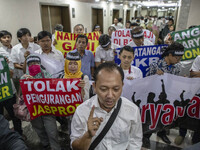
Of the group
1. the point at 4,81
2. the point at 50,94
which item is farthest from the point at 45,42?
the point at 50,94

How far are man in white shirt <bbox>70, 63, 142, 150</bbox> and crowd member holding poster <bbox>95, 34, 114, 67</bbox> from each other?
2109 millimetres

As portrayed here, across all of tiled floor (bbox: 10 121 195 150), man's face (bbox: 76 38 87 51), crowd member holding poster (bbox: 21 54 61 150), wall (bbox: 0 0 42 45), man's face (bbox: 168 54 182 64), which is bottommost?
tiled floor (bbox: 10 121 195 150)

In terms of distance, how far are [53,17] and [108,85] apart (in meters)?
7.20

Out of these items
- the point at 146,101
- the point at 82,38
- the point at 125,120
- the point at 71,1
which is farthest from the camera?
the point at 71,1

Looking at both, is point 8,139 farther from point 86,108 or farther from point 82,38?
point 82,38

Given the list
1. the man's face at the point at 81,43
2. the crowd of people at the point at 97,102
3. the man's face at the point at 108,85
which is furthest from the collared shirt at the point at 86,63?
the man's face at the point at 108,85

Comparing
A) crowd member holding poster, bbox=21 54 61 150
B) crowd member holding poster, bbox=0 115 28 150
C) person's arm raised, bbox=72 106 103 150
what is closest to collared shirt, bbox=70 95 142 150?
person's arm raised, bbox=72 106 103 150

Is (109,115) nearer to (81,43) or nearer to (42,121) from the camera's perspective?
(42,121)

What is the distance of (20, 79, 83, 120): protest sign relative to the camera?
6.32 feet

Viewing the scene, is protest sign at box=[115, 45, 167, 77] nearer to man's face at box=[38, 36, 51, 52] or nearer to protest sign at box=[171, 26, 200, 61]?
protest sign at box=[171, 26, 200, 61]

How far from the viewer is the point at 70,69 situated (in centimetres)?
222

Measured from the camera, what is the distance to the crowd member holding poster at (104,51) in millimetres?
3346

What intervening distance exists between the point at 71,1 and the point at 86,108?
25.4 feet

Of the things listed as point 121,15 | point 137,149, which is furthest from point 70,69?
point 121,15
